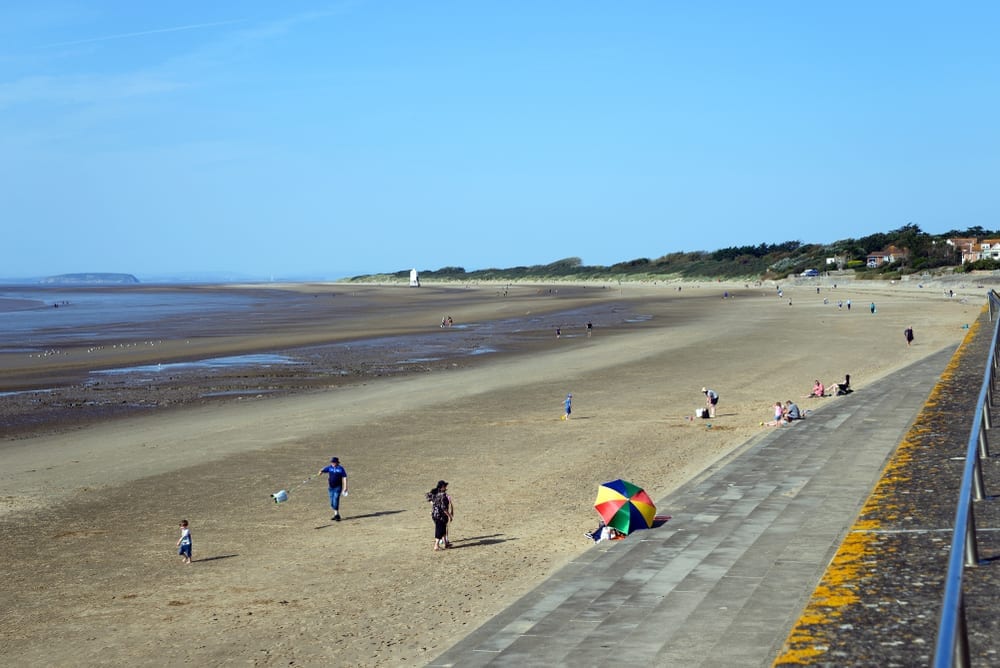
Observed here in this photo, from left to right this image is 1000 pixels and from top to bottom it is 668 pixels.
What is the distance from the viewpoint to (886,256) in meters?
146

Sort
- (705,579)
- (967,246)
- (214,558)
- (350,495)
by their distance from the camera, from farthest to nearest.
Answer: (967,246)
(350,495)
(214,558)
(705,579)

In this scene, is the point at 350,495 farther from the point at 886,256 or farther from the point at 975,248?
the point at 886,256

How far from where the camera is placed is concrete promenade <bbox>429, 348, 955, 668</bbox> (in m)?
8.99

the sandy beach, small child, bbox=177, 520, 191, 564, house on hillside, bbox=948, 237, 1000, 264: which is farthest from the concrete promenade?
house on hillside, bbox=948, 237, 1000, 264

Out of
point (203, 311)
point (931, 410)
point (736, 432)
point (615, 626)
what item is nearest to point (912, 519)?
point (615, 626)

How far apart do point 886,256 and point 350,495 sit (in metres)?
141

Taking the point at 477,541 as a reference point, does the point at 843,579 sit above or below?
above

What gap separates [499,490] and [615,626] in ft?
32.5

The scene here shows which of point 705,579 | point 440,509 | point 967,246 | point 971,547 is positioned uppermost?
point 967,246

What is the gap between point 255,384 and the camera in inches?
1483

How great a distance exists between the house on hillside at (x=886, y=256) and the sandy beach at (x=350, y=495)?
3926 inches

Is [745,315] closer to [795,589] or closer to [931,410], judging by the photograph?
[931,410]

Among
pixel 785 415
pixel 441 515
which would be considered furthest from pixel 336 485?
pixel 785 415

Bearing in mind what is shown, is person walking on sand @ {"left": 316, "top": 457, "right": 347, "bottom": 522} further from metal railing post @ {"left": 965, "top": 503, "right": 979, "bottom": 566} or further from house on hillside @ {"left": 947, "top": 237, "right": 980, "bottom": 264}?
house on hillside @ {"left": 947, "top": 237, "right": 980, "bottom": 264}
